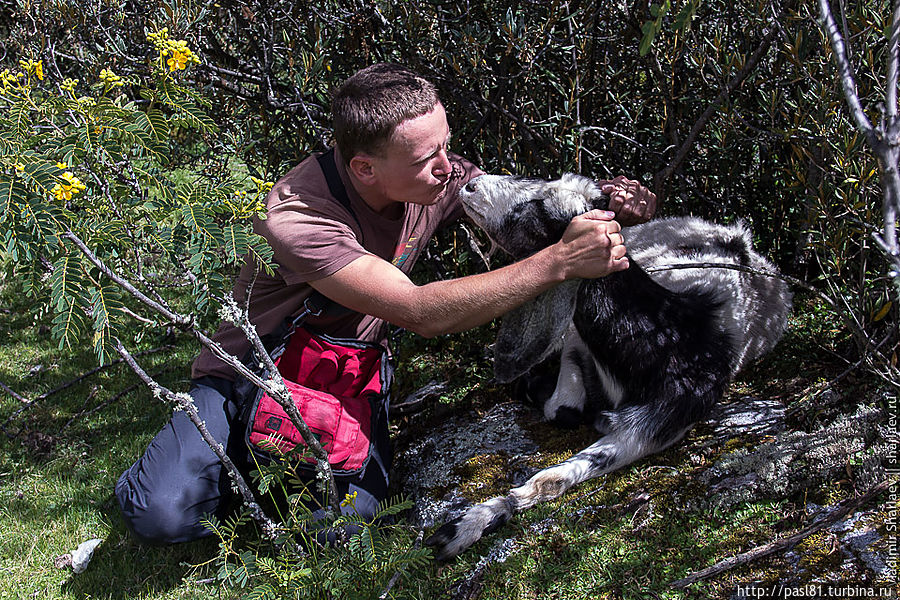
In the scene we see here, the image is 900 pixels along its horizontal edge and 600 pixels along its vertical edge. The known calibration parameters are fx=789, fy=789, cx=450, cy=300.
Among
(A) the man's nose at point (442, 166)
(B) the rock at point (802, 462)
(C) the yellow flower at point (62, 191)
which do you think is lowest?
(B) the rock at point (802, 462)

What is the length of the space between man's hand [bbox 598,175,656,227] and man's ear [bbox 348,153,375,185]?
38.3 inches

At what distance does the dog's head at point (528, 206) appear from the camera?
3193mm

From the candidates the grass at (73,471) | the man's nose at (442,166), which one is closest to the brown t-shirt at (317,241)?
the man's nose at (442,166)

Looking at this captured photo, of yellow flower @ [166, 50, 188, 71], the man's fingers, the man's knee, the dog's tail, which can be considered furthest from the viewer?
the man's knee

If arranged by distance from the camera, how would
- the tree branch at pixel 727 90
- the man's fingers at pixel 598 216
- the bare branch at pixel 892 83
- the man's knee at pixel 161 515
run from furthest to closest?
the tree branch at pixel 727 90 → the man's knee at pixel 161 515 → the man's fingers at pixel 598 216 → the bare branch at pixel 892 83

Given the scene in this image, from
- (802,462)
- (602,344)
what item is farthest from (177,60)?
(802,462)

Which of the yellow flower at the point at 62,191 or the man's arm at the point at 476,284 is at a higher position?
the yellow flower at the point at 62,191

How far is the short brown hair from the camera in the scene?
9.78 feet

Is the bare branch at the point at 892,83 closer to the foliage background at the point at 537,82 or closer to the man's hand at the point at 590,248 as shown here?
the man's hand at the point at 590,248

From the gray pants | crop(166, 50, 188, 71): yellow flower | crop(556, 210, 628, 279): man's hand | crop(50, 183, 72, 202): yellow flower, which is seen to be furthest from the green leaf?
crop(556, 210, 628, 279): man's hand

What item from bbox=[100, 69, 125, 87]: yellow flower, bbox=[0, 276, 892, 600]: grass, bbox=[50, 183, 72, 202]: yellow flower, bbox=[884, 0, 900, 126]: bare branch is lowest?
bbox=[0, 276, 892, 600]: grass

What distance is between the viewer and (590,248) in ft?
9.22

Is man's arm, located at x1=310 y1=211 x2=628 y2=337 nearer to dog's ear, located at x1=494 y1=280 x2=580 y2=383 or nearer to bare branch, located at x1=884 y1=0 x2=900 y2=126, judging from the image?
dog's ear, located at x1=494 y1=280 x2=580 y2=383

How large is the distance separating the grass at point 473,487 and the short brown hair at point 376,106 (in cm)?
153
